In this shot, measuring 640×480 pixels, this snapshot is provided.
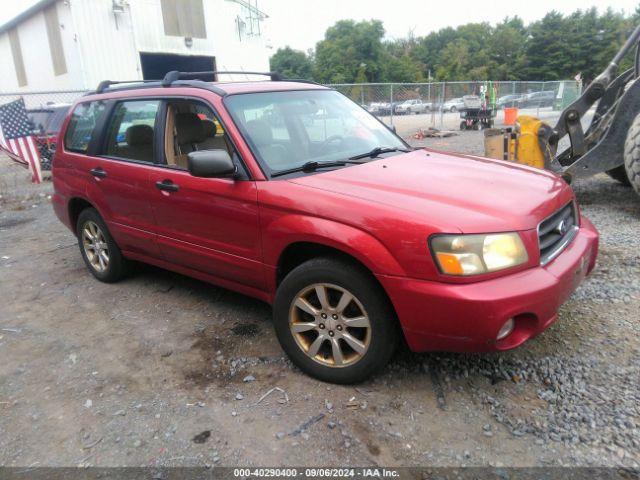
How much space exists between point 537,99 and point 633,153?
21624 mm

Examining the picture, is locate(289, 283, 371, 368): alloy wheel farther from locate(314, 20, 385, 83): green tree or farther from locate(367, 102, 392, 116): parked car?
locate(314, 20, 385, 83): green tree

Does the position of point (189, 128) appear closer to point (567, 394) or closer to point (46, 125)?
point (567, 394)

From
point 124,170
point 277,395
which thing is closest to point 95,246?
point 124,170

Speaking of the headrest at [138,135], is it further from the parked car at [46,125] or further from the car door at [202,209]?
the parked car at [46,125]

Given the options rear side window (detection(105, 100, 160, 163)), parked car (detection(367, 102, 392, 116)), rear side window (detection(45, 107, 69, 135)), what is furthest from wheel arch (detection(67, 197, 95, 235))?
parked car (detection(367, 102, 392, 116))

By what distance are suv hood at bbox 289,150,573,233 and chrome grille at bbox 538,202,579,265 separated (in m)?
0.06

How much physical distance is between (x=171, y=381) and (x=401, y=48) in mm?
93449

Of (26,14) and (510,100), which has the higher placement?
(26,14)

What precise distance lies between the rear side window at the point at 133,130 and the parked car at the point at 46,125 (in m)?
9.69

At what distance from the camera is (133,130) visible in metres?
4.03

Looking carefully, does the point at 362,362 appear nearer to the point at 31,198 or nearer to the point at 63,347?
the point at 63,347

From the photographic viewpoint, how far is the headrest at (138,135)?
3.88 metres

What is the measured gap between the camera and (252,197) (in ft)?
9.99

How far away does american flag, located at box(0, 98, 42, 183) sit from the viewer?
11.2m
